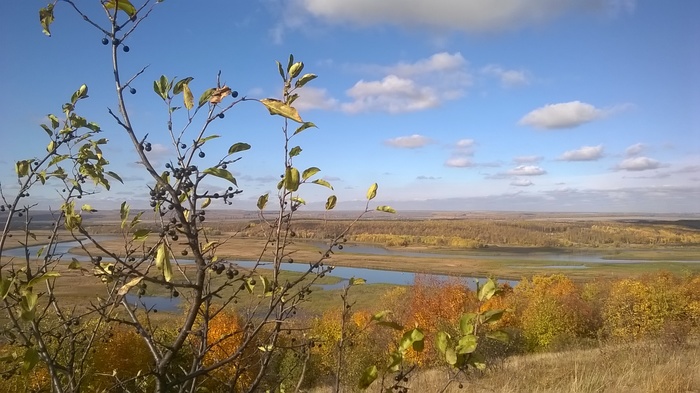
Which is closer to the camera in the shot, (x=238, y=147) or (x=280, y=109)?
(x=280, y=109)

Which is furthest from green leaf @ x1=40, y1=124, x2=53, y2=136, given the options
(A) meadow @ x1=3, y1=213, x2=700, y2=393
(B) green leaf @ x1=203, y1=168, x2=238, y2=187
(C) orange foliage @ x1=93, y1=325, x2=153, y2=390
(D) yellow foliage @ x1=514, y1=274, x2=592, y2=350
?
(D) yellow foliage @ x1=514, y1=274, x2=592, y2=350

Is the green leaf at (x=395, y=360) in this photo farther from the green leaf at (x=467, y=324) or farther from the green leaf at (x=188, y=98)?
the green leaf at (x=188, y=98)

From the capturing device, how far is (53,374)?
1.74 m

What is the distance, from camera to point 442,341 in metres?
1.67

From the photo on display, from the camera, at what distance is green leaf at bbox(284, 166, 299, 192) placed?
156cm

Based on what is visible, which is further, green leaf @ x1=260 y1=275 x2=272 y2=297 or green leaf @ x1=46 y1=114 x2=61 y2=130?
green leaf @ x1=46 y1=114 x2=61 y2=130

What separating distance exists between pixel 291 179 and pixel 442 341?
78 centimetres

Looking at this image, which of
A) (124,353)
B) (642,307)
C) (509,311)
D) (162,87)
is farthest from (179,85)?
(642,307)

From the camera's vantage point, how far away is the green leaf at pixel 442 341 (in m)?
1.63

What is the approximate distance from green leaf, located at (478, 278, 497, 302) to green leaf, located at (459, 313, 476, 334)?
0.14m

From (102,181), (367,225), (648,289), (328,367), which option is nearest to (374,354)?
(328,367)

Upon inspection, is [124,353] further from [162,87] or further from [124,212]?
[162,87]

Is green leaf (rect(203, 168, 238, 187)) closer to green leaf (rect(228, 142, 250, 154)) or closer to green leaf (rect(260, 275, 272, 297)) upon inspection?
green leaf (rect(228, 142, 250, 154))

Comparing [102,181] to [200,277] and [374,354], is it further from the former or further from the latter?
[374,354]
